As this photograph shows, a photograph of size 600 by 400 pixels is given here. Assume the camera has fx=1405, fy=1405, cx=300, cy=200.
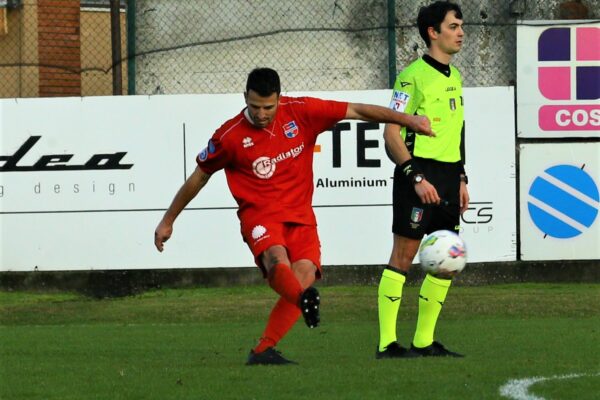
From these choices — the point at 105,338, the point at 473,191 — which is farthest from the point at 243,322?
the point at 473,191

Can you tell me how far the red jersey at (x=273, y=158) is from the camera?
873cm

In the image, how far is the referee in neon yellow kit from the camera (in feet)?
30.6

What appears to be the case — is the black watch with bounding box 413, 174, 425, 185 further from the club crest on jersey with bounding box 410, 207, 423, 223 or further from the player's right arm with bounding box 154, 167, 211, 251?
the player's right arm with bounding box 154, 167, 211, 251

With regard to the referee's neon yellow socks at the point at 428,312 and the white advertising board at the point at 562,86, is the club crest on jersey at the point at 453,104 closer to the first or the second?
the referee's neon yellow socks at the point at 428,312

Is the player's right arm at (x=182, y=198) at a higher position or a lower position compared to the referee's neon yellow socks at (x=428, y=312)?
higher

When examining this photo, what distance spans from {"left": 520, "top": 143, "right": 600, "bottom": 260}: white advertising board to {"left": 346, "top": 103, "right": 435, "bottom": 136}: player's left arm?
7844 mm

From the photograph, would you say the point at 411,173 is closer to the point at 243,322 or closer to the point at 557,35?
the point at 243,322

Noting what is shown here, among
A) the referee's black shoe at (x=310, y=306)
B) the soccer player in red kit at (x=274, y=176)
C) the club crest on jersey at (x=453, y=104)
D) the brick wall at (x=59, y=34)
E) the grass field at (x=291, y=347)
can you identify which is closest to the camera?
the grass field at (x=291, y=347)

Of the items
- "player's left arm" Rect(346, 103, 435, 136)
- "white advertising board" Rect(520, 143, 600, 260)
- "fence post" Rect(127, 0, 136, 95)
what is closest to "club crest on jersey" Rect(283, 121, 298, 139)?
"player's left arm" Rect(346, 103, 435, 136)

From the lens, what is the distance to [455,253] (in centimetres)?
902

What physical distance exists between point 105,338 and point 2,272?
5.07m

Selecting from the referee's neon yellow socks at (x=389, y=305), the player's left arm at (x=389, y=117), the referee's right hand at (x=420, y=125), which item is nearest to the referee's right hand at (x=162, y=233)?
the player's left arm at (x=389, y=117)

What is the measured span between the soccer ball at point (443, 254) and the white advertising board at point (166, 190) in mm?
6955

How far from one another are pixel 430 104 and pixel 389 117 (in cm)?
97
